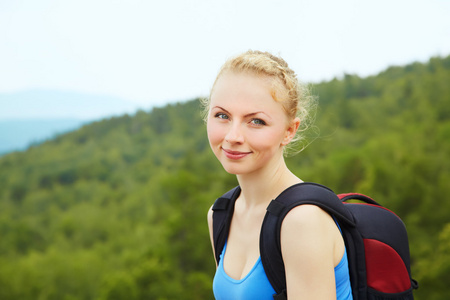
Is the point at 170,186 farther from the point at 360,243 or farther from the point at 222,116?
the point at 360,243

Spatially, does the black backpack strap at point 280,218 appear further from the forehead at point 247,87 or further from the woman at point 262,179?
the forehead at point 247,87

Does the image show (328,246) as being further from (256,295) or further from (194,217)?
(194,217)

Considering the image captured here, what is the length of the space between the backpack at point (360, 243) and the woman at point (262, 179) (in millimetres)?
44

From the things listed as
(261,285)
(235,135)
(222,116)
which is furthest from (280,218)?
(222,116)

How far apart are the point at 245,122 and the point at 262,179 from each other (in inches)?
11.2

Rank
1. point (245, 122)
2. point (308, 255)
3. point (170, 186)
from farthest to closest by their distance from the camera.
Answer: point (170, 186)
point (245, 122)
point (308, 255)

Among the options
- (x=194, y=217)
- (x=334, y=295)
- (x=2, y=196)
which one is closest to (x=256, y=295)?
(x=334, y=295)

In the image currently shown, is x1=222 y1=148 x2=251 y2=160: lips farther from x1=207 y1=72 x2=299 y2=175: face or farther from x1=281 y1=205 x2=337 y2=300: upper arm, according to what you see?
x1=281 y1=205 x2=337 y2=300: upper arm

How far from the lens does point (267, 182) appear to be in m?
2.00

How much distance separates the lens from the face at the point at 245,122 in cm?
184

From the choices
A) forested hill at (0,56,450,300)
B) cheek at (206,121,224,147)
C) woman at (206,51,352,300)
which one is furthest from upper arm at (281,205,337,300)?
forested hill at (0,56,450,300)

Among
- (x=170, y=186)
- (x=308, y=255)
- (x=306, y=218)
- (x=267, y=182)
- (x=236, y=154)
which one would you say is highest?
(x=170, y=186)

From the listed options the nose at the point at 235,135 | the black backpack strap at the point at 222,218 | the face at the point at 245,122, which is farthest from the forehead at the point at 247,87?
the black backpack strap at the point at 222,218

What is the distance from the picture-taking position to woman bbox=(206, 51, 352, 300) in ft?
5.29
